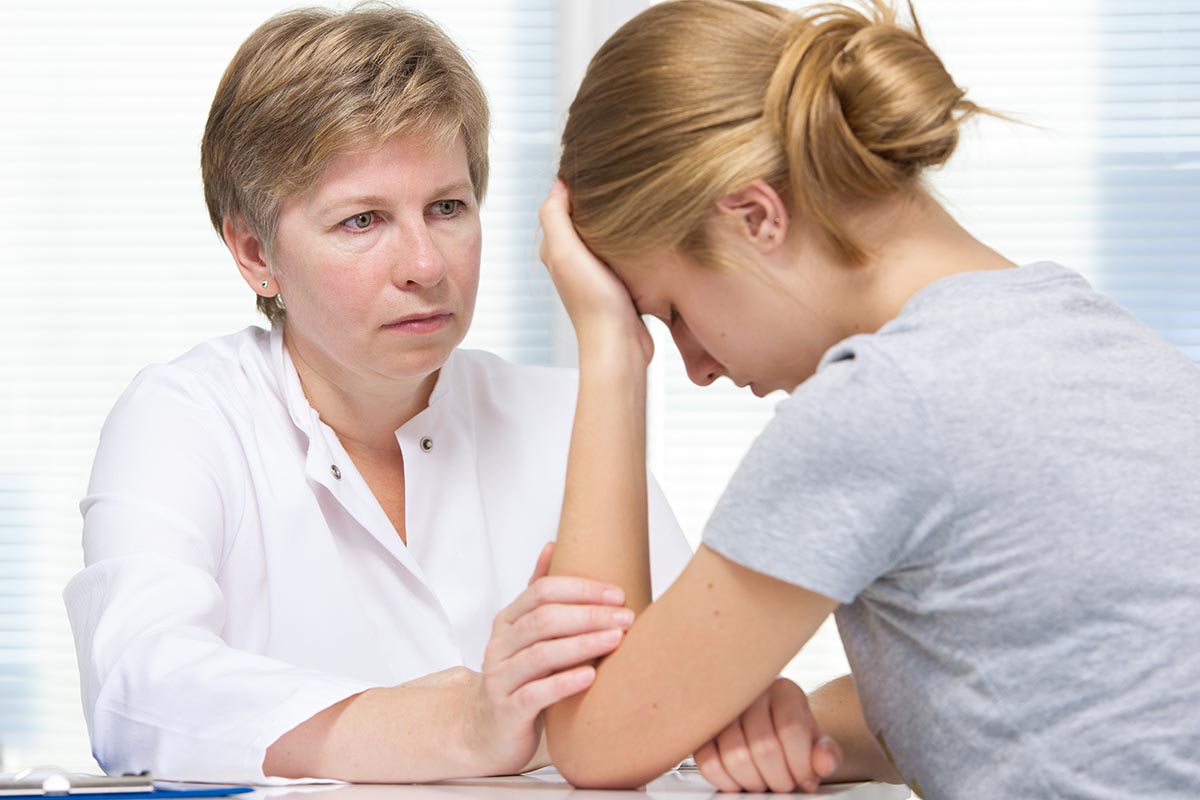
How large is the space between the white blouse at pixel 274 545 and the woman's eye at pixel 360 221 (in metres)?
0.23

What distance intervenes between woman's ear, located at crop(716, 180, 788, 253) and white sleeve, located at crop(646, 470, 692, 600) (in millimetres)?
644

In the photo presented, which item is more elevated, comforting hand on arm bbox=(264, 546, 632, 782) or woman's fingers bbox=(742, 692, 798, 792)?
comforting hand on arm bbox=(264, 546, 632, 782)

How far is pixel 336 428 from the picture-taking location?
162 cm

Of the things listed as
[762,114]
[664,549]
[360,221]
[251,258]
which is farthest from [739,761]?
[251,258]

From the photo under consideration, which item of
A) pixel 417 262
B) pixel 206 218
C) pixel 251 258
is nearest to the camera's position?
pixel 417 262

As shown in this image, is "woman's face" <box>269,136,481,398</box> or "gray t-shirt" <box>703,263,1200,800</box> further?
"woman's face" <box>269,136,481,398</box>

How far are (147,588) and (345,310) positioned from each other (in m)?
0.40

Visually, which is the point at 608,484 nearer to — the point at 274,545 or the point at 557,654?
the point at 557,654

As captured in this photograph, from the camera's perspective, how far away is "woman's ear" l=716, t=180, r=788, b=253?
996mm

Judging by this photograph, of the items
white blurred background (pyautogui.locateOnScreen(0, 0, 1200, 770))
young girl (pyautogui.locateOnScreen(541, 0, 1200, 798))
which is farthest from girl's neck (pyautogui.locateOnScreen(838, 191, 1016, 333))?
white blurred background (pyautogui.locateOnScreen(0, 0, 1200, 770))

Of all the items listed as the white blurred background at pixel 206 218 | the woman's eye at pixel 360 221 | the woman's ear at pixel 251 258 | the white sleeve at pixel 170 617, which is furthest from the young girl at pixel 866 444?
the white blurred background at pixel 206 218

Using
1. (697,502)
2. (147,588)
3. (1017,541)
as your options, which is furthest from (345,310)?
(697,502)

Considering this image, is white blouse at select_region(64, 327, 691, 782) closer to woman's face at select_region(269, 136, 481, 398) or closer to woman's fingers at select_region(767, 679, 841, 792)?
woman's face at select_region(269, 136, 481, 398)

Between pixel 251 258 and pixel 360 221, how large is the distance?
216mm
